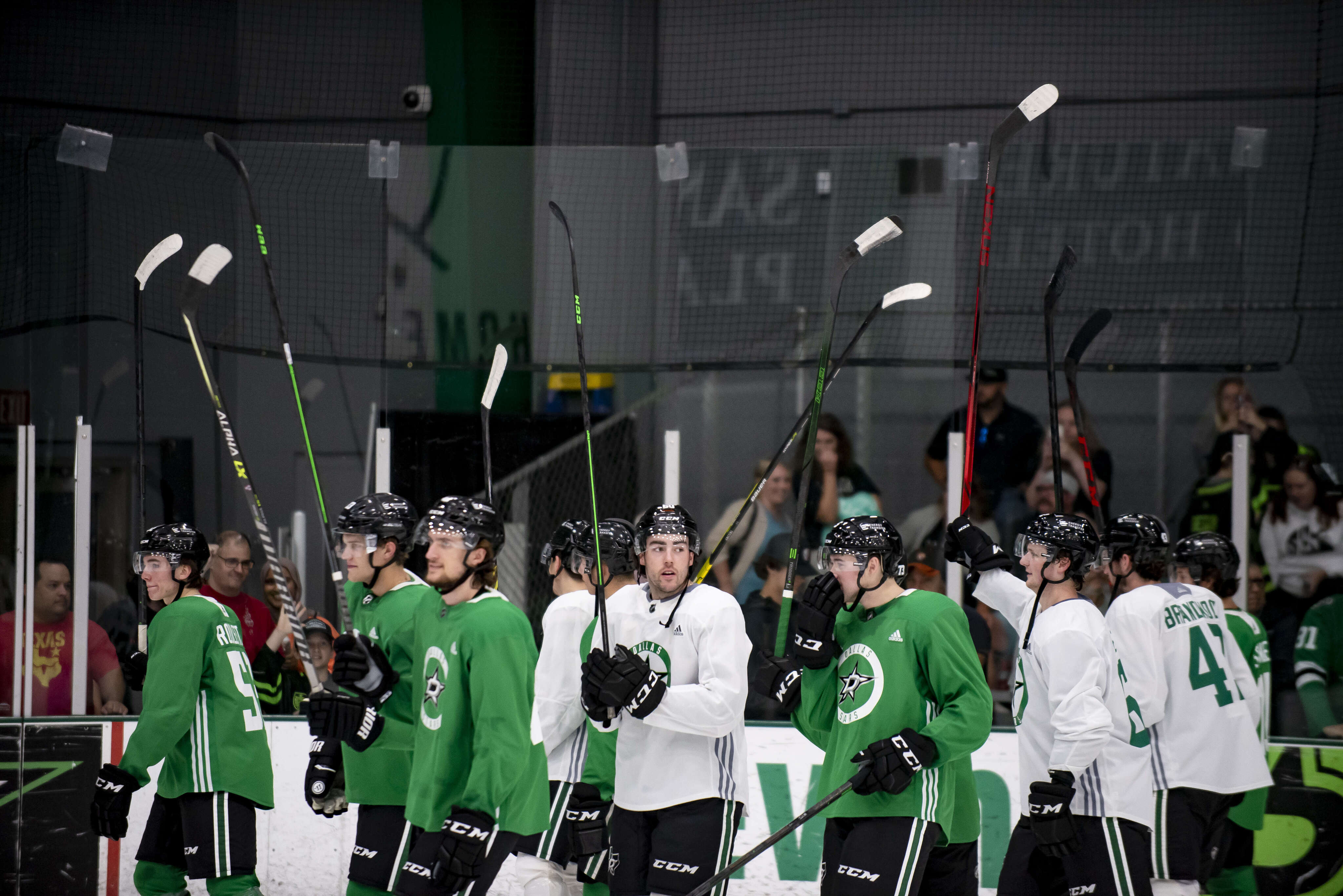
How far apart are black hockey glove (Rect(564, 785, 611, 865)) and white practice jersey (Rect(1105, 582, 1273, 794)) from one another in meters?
1.49

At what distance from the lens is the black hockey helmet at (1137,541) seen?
411 cm

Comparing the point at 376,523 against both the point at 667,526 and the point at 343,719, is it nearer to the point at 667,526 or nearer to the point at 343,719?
the point at 343,719

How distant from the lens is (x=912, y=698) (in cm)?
320

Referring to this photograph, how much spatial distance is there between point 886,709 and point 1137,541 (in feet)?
4.38

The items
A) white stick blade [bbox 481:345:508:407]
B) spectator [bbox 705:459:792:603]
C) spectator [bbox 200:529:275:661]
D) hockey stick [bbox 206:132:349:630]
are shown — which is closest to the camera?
hockey stick [bbox 206:132:349:630]

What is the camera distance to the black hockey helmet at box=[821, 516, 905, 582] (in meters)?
3.25

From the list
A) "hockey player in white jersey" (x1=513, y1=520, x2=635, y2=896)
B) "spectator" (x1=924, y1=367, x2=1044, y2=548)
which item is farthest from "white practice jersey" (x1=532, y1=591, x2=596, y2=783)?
"spectator" (x1=924, y1=367, x2=1044, y2=548)

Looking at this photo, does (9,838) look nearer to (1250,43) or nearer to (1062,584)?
(1062,584)

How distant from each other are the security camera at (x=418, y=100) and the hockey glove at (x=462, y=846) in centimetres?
508

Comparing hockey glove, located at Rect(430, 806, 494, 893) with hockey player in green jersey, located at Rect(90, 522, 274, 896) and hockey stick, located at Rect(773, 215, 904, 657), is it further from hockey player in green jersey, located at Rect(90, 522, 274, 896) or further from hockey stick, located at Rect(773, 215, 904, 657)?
hockey player in green jersey, located at Rect(90, 522, 274, 896)

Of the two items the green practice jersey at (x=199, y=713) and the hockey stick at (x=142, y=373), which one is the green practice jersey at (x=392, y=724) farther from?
the hockey stick at (x=142, y=373)

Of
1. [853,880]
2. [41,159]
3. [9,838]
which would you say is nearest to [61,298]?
[41,159]

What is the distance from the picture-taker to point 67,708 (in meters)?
5.12

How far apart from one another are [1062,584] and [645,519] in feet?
3.48
